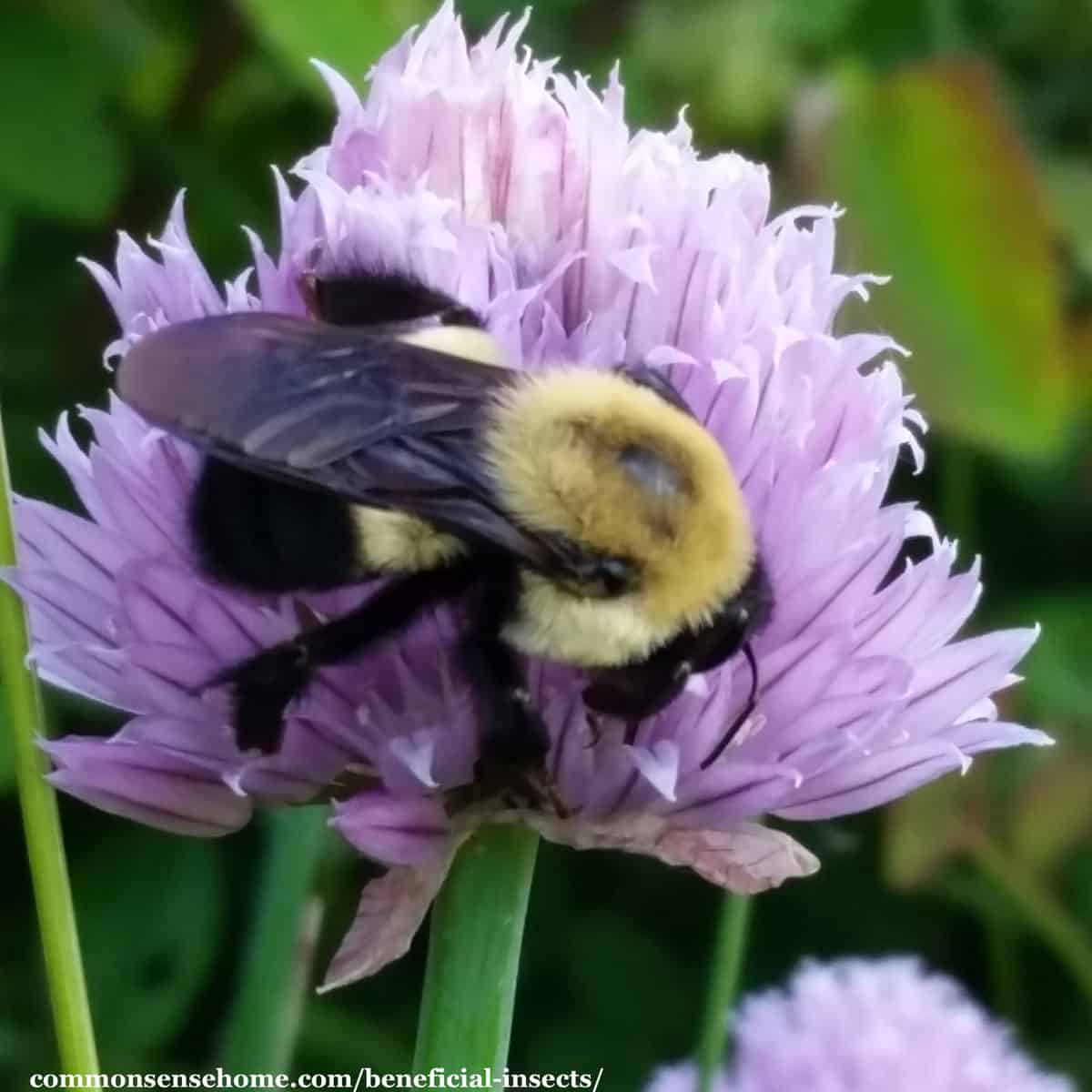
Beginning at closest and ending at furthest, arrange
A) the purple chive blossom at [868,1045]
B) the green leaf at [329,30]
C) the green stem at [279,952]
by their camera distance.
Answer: the green stem at [279,952], the purple chive blossom at [868,1045], the green leaf at [329,30]

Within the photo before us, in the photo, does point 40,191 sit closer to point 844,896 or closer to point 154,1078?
point 154,1078

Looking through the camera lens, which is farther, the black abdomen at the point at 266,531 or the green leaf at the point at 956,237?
the green leaf at the point at 956,237

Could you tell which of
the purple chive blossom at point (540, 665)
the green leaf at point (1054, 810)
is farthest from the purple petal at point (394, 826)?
the green leaf at point (1054, 810)

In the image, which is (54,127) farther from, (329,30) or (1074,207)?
(1074,207)

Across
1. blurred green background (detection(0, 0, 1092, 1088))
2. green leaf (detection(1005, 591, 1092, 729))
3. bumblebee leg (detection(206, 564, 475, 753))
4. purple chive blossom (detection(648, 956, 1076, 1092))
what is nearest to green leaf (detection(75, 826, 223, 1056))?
blurred green background (detection(0, 0, 1092, 1088))

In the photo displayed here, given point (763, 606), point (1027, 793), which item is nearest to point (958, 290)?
point (1027, 793)

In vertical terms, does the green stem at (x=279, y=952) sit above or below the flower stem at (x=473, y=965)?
above

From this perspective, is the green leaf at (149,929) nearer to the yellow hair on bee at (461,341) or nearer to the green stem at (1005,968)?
the green stem at (1005,968)
